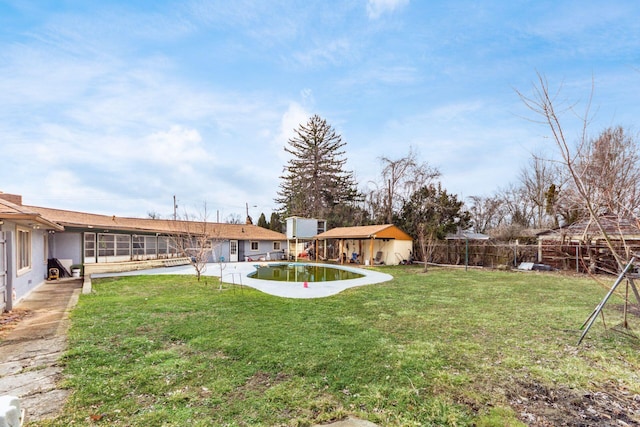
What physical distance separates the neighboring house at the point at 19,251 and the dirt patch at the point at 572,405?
9537 millimetres

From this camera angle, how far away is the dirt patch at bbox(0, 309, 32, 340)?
554 centimetres

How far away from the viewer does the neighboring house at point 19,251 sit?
6699mm

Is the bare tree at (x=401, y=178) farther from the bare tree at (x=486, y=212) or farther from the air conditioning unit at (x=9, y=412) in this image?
the air conditioning unit at (x=9, y=412)

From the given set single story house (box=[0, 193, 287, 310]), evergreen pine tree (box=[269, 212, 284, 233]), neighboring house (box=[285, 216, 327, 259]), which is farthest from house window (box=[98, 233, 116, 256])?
evergreen pine tree (box=[269, 212, 284, 233])

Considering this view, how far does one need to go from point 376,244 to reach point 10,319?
64.4 feet

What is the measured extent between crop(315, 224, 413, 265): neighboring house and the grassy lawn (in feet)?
41.8

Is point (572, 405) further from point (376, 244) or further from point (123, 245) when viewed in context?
point (376, 244)

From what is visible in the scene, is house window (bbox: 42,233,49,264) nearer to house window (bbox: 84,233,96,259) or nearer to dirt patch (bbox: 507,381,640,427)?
house window (bbox: 84,233,96,259)

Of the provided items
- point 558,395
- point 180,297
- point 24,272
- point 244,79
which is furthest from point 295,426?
point 244,79

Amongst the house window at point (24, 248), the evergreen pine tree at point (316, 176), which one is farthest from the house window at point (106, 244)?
the evergreen pine tree at point (316, 176)

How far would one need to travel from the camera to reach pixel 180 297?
345 inches

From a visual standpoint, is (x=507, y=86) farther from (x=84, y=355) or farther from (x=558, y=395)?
(x=84, y=355)

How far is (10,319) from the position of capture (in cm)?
623

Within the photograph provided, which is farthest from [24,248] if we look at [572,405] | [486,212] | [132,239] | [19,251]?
[486,212]
